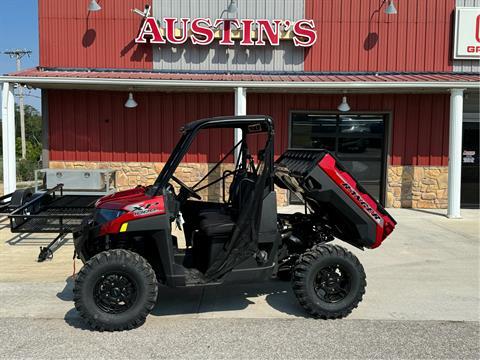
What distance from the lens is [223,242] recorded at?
13.9ft

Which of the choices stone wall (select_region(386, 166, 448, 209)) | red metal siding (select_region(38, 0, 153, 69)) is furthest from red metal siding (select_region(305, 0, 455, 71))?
red metal siding (select_region(38, 0, 153, 69))

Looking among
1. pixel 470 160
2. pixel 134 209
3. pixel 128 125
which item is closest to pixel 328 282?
pixel 134 209

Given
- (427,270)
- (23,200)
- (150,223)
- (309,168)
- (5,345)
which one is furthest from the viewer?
(23,200)

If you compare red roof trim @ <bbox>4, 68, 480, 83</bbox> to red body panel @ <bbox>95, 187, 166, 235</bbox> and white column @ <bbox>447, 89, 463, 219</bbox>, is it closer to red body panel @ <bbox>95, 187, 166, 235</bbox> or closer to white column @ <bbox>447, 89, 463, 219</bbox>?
white column @ <bbox>447, 89, 463, 219</bbox>

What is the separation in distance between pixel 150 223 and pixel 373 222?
2.12 m

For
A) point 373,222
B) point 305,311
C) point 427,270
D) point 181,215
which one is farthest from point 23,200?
point 427,270

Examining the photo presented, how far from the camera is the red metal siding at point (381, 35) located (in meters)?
11.3

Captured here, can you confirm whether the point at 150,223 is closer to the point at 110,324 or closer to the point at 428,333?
the point at 110,324

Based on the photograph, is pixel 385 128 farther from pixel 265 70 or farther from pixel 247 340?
pixel 247 340

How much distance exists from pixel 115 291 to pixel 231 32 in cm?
865

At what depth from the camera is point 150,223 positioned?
3973mm

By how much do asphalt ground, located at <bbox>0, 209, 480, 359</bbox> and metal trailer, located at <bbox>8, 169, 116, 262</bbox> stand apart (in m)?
0.60

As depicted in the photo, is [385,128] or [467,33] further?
[385,128]

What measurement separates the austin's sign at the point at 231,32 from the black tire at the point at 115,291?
27.2 feet
